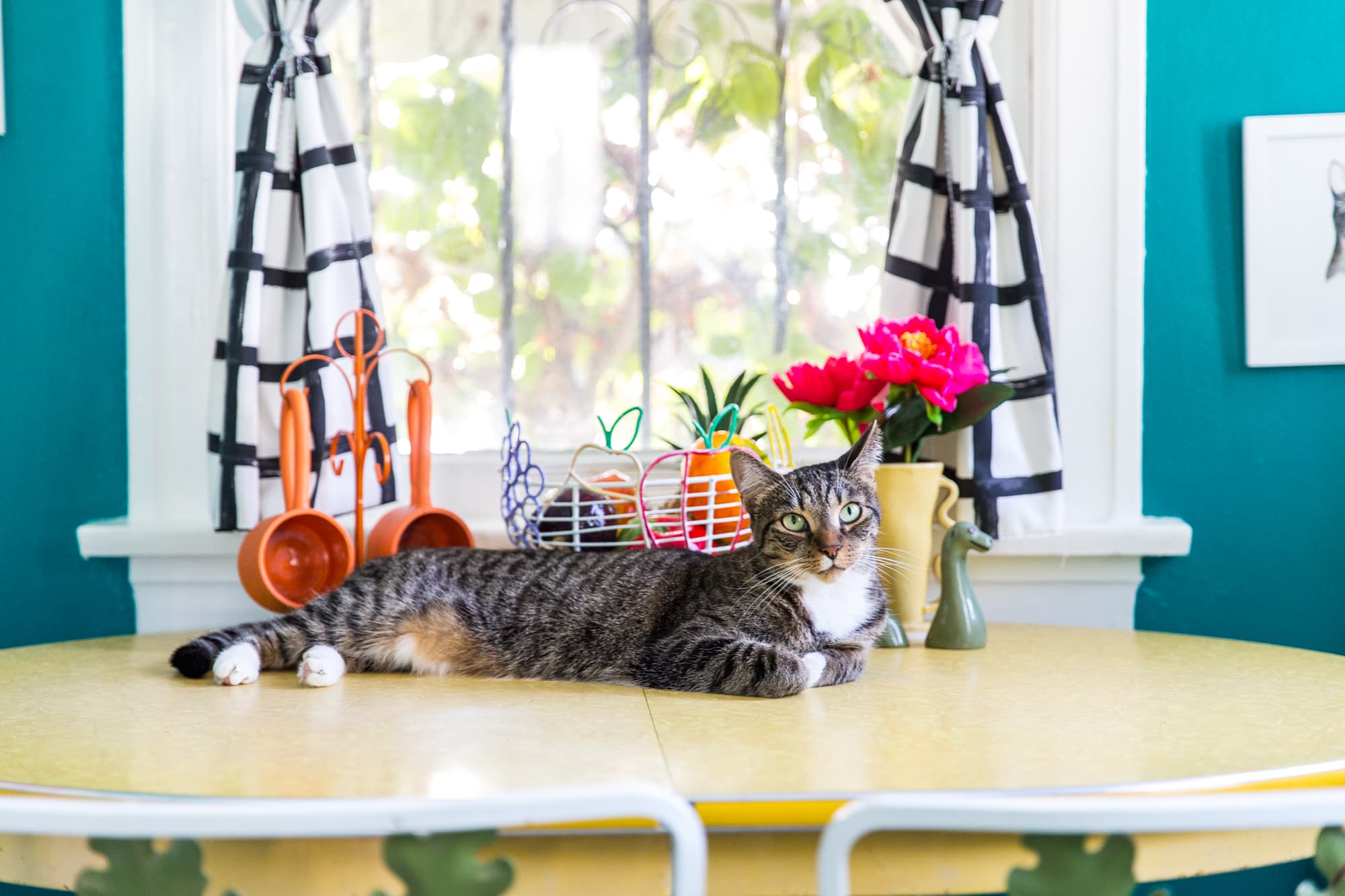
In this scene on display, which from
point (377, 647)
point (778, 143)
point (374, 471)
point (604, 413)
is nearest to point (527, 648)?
point (377, 647)

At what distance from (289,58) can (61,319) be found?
25.1 inches

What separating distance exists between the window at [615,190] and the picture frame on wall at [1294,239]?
0.64 meters

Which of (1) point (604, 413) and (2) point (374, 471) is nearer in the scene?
(2) point (374, 471)

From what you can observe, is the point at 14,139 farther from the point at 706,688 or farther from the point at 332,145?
the point at 706,688

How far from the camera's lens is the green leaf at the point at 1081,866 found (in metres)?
0.63

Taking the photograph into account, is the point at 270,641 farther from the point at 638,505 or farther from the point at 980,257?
the point at 980,257

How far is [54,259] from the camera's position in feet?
6.09

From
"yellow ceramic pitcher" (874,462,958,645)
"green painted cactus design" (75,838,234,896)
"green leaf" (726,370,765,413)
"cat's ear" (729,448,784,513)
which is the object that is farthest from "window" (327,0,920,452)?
"green painted cactus design" (75,838,234,896)

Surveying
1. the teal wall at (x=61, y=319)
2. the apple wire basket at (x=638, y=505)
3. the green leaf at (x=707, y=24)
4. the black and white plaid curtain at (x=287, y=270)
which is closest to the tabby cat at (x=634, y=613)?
the apple wire basket at (x=638, y=505)

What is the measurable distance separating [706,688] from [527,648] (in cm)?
27

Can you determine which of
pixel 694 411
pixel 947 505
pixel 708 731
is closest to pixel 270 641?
pixel 708 731

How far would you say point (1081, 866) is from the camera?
633mm

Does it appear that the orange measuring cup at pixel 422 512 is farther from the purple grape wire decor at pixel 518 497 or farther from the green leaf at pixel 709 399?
the green leaf at pixel 709 399

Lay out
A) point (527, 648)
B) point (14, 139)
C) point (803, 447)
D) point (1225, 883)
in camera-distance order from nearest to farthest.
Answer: point (527, 648), point (1225, 883), point (14, 139), point (803, 447)
